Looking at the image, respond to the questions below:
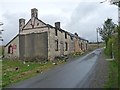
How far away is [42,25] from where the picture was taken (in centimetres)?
3791

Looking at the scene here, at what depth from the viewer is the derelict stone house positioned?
36.9m

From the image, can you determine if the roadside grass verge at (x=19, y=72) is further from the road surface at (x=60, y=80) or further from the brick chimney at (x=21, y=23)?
the brick chimney at (x=21, y=23)

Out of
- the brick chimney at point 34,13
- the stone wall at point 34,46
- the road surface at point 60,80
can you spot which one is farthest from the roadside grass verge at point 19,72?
the brick chimney at point 34,13

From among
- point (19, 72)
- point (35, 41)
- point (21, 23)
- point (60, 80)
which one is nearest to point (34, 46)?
point (35, 41)

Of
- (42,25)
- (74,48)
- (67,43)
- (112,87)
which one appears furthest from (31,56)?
(112,87)

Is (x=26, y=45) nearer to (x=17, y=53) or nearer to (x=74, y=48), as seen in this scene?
(x=17, y=53)

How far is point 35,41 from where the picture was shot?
1497 inches

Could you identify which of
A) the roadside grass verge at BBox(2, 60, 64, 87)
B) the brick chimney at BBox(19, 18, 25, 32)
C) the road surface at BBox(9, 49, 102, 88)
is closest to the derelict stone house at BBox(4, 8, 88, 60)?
the brick chimney at BBox(19, 18, 25, 32)

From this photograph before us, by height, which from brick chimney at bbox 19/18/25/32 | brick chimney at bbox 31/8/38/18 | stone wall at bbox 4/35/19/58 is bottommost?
stone wall at bbox 4/35/19/58

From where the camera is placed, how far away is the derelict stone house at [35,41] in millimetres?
36938

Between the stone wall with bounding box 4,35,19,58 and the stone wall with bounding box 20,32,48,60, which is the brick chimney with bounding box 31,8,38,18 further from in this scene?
the stone wall with bounding box 4,35,19,58

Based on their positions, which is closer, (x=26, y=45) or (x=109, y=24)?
(x=26, y=45)

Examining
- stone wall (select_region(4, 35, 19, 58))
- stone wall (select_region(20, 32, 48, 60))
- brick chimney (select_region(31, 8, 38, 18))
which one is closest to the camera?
stone wall (select_region(20, 32, 48, 60))

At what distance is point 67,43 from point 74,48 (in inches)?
287
